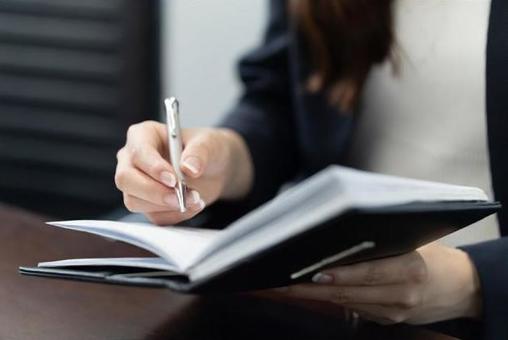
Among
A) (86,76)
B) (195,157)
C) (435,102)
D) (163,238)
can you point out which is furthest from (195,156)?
(86,76)

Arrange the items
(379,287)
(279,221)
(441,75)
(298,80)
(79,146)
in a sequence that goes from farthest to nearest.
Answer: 1. (79,146)
2. (298,80)
3. (441,75)
4. (379,287)
5. (279,221)

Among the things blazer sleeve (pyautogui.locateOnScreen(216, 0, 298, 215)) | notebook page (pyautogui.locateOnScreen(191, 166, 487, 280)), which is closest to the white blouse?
blazer sleeve (pyautogui.locateOnScreen(216, 0, 298, 215))

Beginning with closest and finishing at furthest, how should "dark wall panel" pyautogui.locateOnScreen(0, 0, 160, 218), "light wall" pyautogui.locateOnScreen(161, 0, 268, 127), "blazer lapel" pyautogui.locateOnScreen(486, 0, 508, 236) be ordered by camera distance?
"blazer lapel" pyautogui.locateOnScreen(486, 0, 508, 236), "dark wall panel" pyautogui.locateOnScreen(0, 0, 160, 218), "light wall" pyautogui.locateOnScreen(161, 0, 268, 127)

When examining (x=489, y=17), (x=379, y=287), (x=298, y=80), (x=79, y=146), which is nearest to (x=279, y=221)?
(x=379, y=287)

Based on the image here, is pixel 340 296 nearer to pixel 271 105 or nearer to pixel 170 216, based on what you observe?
pixel 170 216

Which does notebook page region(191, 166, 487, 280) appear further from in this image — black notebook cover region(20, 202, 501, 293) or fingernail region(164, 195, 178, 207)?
fingernail region(164, 195, 178, 207)

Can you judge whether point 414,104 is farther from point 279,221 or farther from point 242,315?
point 279,221

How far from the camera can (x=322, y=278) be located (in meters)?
0.56

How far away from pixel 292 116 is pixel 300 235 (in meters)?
0.68

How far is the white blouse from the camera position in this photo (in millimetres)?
921

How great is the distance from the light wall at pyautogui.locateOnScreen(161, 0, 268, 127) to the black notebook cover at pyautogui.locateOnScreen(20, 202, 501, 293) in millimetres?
983

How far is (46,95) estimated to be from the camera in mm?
1471

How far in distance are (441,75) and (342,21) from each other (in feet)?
0.52

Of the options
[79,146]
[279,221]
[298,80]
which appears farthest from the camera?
[79,146]
